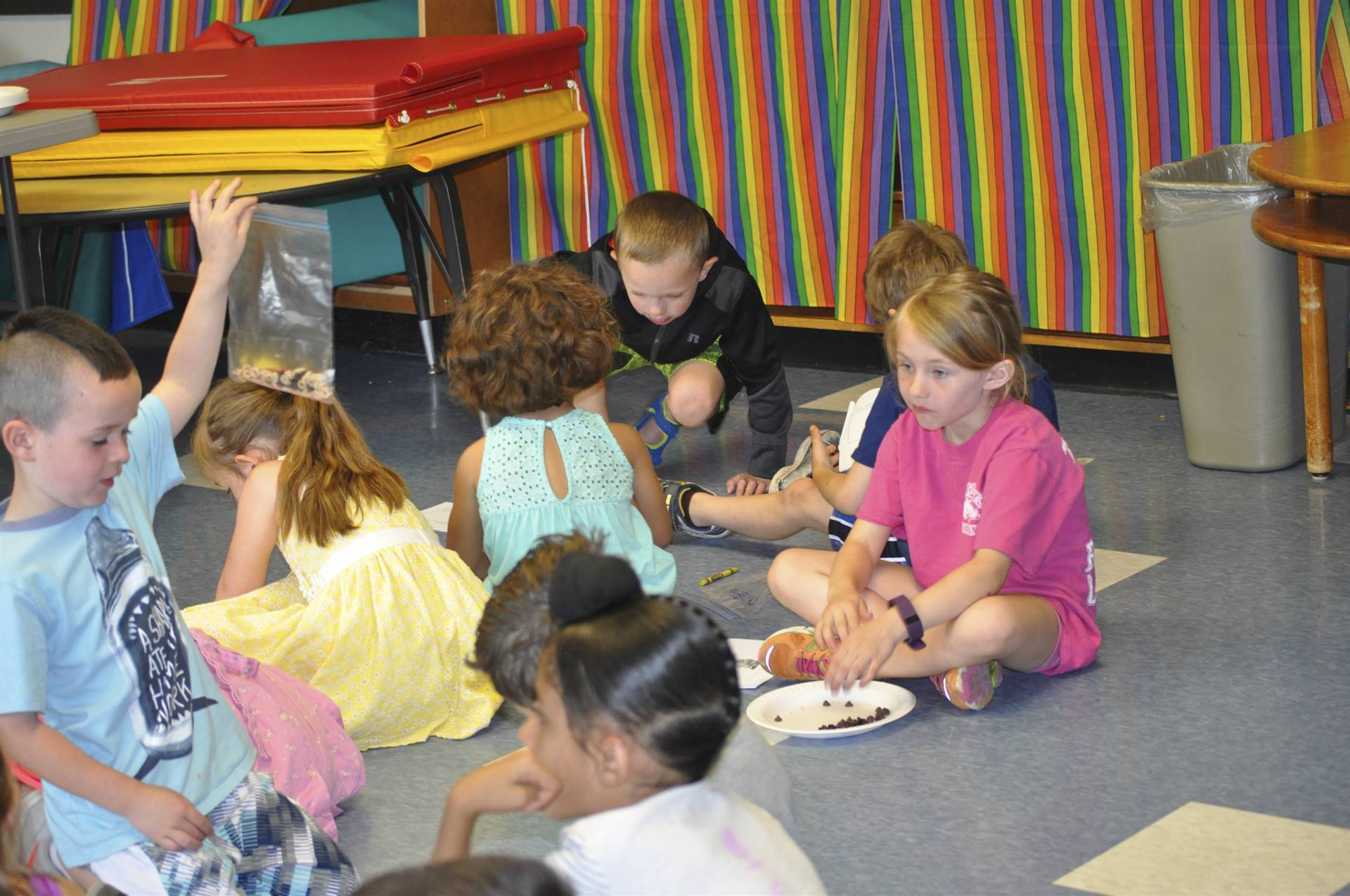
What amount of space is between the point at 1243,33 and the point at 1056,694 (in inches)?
66.2

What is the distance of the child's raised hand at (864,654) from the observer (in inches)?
78.0

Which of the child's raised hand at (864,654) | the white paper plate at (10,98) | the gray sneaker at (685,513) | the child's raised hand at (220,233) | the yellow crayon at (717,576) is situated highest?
the white paper plate at (10,98)

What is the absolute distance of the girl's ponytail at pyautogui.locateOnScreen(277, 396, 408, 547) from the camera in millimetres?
2084

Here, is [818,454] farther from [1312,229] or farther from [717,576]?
[1312,229]

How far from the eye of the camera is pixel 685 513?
2857mm

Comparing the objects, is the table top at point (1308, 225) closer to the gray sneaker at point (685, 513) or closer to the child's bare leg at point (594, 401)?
the gray sneaker at point (685, 513)

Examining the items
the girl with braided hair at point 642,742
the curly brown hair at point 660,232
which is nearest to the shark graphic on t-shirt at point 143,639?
the girl with braided hair at point 642,742

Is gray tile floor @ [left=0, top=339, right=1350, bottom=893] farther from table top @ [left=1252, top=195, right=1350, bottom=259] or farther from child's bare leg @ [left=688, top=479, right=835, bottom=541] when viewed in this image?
table top @ [left=1252, top=195, right=1350, bottom=259]

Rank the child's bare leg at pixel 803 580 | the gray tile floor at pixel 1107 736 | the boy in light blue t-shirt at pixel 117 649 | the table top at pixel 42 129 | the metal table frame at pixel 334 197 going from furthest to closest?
the metal table frame at pixel 334 197
the table top at pixel 42 129
the child's bare leg at pixel 803 580
the gray tile floor at pixel 1107 736
the boy in light blue t-shirt at pixel 117 649

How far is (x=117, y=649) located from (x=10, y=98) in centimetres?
183

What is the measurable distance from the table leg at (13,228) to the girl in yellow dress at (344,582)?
3.18ft

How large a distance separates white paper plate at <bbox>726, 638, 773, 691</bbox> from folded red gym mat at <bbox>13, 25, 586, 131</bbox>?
1495 mm

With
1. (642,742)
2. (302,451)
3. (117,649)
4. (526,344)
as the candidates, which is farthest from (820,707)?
(642,742)

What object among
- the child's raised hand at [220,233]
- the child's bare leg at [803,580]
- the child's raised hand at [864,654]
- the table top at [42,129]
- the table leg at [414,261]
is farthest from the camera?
the table leg at [414,261]
